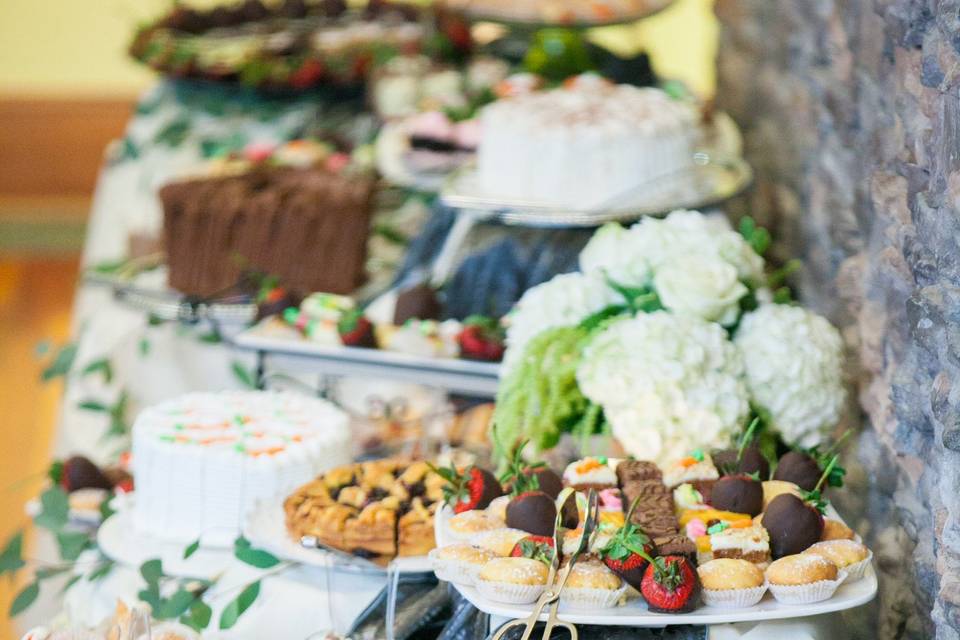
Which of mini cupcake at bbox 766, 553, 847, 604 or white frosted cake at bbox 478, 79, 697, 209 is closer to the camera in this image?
mini cupcake at bbox 766, 553, 847, 604

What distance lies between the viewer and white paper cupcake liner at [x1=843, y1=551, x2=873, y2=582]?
131 centimetres

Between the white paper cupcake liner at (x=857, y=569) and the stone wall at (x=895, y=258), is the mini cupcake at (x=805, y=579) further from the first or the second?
the stone wall at (x=895, y=258)

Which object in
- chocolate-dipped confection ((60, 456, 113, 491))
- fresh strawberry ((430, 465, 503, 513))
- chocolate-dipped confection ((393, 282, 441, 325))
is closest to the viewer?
fresh strawberry ((430, 465, 503, 513))

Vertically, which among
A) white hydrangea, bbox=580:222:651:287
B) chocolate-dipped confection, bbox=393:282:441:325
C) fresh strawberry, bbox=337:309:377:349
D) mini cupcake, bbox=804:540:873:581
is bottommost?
chocolate-dipped confection, bbox=393:282:441:325

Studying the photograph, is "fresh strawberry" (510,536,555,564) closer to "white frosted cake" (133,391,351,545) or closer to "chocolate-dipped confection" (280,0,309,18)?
"white frosted cake" (133,391,351,545)

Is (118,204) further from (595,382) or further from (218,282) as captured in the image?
(595,382)

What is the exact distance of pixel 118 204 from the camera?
3.60m

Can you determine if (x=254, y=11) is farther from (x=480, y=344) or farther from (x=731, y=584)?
(x=731, y=584)

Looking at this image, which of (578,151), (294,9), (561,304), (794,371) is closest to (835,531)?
(794,371)

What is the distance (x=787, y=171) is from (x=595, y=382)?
4.59 feet

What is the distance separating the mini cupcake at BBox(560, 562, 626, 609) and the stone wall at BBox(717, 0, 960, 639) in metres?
0.35

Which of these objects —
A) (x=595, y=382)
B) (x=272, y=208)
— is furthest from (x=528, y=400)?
(x=272, y=208)

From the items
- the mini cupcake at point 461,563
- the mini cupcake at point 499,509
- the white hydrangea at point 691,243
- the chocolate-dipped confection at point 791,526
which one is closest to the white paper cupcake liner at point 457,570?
the mini cupcake at point 461,563

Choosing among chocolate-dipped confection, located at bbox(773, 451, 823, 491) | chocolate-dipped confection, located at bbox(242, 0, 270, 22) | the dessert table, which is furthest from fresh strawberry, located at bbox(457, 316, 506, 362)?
chocolate-dipped confection, located at bbox(242, 0, 270, 22)
